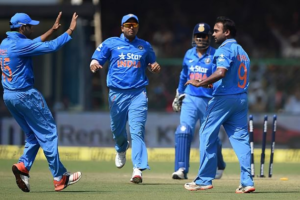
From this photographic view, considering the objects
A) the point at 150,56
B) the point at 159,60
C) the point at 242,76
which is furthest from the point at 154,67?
the point at 159,60

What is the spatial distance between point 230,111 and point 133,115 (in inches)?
77.4

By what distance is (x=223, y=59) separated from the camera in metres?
8.77

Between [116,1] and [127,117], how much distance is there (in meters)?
12.2

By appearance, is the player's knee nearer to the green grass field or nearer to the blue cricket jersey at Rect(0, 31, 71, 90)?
the green grass field

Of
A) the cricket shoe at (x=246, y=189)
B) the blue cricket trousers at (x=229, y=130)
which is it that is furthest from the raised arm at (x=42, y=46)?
the cricket shoe at (x=246, y=189)

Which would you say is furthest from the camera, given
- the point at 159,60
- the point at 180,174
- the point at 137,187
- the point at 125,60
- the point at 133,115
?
the point at 159,60

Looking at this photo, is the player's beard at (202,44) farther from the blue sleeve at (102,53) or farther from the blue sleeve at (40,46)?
the blue sleeve at (40,46)

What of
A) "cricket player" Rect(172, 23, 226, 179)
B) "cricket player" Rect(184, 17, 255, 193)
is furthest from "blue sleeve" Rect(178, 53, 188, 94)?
"cricket player" Rect(184, 17, 255, 193)

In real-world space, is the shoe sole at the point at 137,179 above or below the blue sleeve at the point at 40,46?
below

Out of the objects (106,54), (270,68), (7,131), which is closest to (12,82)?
(106,54)

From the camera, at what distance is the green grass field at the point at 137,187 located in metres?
8.59

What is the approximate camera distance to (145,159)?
33.8ft

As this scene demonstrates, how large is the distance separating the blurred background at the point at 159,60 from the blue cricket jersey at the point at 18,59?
26.7 ft

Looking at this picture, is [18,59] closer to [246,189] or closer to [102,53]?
[102,53]
